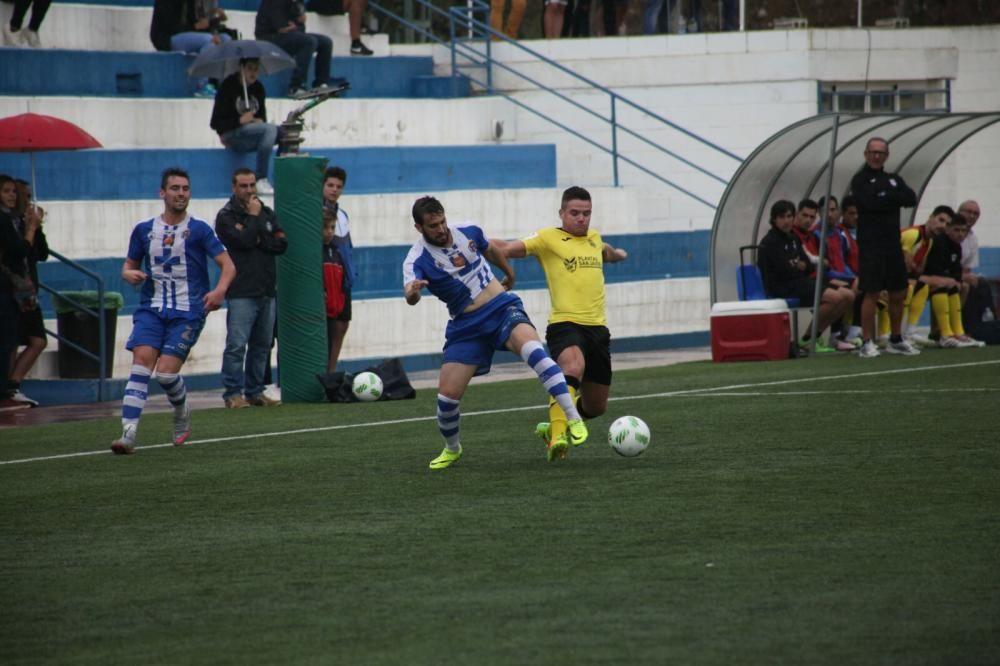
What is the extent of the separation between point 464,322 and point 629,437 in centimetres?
126

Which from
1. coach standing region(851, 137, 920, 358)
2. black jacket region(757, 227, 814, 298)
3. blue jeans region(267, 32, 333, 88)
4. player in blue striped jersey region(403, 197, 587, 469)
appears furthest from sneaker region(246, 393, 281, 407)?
blue jeans region(267, 32, 333, 88)

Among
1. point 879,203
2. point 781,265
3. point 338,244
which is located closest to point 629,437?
point 338,244

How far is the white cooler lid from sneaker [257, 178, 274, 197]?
18.7 feet

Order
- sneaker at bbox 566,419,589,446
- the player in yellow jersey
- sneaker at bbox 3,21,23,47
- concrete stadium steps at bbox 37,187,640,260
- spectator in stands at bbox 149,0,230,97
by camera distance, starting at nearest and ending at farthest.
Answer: sneaker at bbox 566,419,589,446
the player in yellow jersey
concrete stadium steps at bbox 37,187,640,260
sneaker at bbox 3,21,23,47
spectator in stands at bbox 149,0,230,97

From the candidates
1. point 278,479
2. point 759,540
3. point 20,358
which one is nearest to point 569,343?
point 278,479

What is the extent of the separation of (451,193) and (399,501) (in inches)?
516

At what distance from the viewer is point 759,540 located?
7.42 m

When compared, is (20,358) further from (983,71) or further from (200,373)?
(983,71)

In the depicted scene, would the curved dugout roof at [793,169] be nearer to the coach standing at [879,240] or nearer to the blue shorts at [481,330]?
the coach standing at [879,240]

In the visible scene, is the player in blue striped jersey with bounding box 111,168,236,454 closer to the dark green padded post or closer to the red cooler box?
the dark green padded post

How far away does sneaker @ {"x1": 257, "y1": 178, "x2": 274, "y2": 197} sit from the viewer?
20.7 meters

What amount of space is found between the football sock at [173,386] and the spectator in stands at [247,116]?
8.48 meters

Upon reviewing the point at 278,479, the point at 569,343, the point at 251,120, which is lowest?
the point at 278,479

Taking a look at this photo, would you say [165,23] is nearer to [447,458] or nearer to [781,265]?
[781,265]
